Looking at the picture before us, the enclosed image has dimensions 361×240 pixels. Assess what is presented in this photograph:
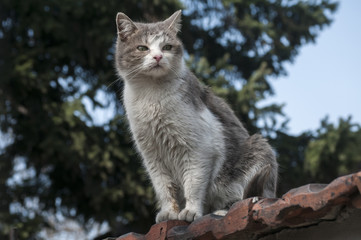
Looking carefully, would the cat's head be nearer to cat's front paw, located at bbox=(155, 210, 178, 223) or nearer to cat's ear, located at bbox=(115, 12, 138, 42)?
cat's ear, located at bbox=(115, 12, 138, 42)

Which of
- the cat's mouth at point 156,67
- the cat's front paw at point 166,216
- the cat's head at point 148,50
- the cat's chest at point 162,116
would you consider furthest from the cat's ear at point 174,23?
the cat's front paw at point 166,216

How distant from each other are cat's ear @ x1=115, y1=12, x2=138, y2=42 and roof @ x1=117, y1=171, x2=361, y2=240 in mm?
1543

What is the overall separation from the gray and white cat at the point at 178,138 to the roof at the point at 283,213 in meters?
0.54

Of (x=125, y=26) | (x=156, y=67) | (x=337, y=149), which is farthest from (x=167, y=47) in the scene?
(x=337, y=149)

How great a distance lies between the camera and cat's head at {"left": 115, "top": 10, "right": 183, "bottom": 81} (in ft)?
11.0

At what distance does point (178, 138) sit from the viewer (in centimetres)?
326

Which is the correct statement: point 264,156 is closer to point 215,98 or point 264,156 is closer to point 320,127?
point 215,98

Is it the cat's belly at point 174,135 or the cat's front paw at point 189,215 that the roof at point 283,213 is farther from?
the cat's belly at point 174,135

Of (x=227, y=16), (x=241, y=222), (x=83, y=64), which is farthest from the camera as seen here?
(x=227, y=16)

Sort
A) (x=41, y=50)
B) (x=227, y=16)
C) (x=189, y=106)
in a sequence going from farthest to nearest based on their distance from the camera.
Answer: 1. (x=227, y=16)
2. (x=41, y=50)
3. (x=189, y=106)

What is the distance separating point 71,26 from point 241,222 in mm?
6756

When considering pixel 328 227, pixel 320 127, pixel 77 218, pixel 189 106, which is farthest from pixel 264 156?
pixel 77 218

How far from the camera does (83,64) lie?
896 cm

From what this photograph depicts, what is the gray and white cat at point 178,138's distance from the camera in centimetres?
326
